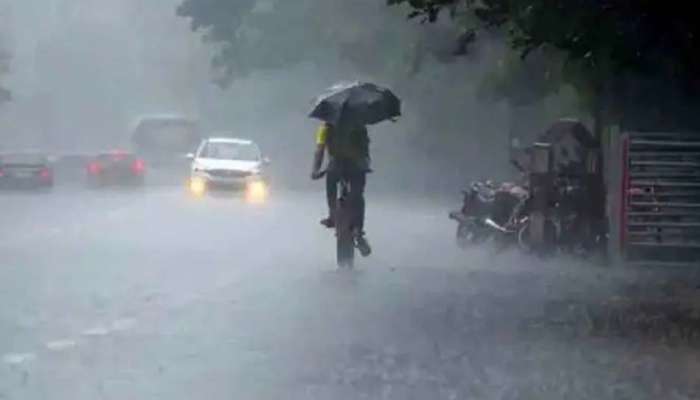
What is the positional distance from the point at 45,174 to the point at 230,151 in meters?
10.6

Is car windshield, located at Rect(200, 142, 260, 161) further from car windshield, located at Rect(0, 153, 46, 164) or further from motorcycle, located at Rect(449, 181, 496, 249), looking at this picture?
motorcycle, located at Rect(449, 181, 496, 249)

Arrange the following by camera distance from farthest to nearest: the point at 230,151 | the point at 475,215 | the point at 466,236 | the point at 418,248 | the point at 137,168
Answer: the point at 137,168 < the point at 230,151 < the point at 466,236 < the point at 475,215 < the point at 418,248

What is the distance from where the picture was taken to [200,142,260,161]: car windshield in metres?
45.5

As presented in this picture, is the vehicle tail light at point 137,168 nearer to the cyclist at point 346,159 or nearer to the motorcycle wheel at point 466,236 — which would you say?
the motorcycle wheel at point 466,236

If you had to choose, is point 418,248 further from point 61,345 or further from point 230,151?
point 230,151

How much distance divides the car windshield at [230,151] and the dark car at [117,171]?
12001 millimetres

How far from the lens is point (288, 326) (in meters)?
14.9

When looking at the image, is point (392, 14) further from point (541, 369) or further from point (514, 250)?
point (541, 369)

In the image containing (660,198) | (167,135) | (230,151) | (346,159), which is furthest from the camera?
(167,135)

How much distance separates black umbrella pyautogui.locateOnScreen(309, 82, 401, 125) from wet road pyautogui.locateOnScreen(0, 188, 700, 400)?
191 centimetres

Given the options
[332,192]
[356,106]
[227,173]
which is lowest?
[227,173]

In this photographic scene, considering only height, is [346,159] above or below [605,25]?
below

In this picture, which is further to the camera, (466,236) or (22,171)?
(22,171)

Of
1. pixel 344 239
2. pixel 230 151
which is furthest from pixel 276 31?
pixel 344 239
